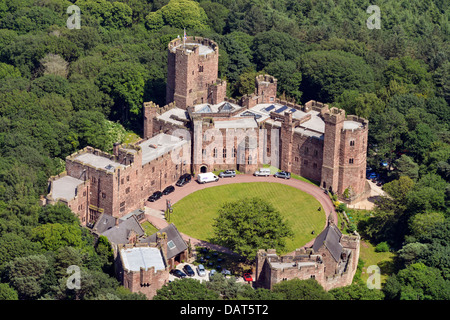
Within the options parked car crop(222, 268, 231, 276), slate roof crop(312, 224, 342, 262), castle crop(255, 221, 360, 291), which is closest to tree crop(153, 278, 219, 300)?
castle crop(255, 221, 360, 291)

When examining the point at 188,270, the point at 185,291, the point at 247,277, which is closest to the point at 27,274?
the point at 185,291

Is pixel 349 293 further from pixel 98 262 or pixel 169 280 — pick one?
pixel 98 262

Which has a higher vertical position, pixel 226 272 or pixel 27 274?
pixel 27 274

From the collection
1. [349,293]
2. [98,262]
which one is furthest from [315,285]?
[98,262]

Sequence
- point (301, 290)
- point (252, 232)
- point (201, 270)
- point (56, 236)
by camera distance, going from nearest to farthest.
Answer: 1. point (301, 290)
2. point (56, 236)
3. point (252, 232)
4. point (201, 270)

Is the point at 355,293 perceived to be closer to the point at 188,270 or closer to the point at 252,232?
the point at 252,232
